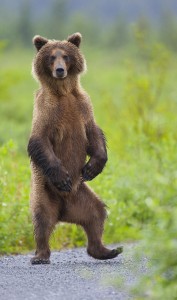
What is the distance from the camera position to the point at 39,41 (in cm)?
817

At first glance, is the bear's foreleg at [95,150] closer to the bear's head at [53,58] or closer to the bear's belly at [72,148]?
the bear's belly at [72,148]

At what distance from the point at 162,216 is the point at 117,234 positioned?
17.0 feet

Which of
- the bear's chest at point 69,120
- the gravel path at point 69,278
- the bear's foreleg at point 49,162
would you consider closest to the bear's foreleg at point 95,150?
the bear's chest at point 69,120

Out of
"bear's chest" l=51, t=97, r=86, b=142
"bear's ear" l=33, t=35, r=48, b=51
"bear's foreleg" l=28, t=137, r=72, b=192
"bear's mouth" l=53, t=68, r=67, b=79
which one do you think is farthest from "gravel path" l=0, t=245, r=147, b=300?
"bear's ear" l=33, t=35, r=48, b=51

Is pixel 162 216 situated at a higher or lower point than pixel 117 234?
higher

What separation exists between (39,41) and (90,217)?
1.65 m

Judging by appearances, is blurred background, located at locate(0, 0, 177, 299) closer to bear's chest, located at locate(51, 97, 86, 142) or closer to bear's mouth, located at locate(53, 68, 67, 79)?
bear's chest, located at locate(51, 97, 86, 142)

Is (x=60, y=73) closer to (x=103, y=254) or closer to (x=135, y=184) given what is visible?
(x=103, y=254)

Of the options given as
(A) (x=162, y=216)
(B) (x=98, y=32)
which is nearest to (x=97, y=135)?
(A) (x=162, y=216)

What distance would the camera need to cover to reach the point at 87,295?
19.0 ft

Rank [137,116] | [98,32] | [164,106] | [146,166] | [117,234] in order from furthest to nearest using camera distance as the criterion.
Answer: [98,32], [164,106], [137,116], [146,166], [117,234]

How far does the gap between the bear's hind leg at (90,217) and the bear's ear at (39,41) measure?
139cm

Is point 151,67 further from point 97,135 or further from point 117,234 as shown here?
point 97,135

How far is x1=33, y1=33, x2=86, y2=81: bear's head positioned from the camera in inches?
316
